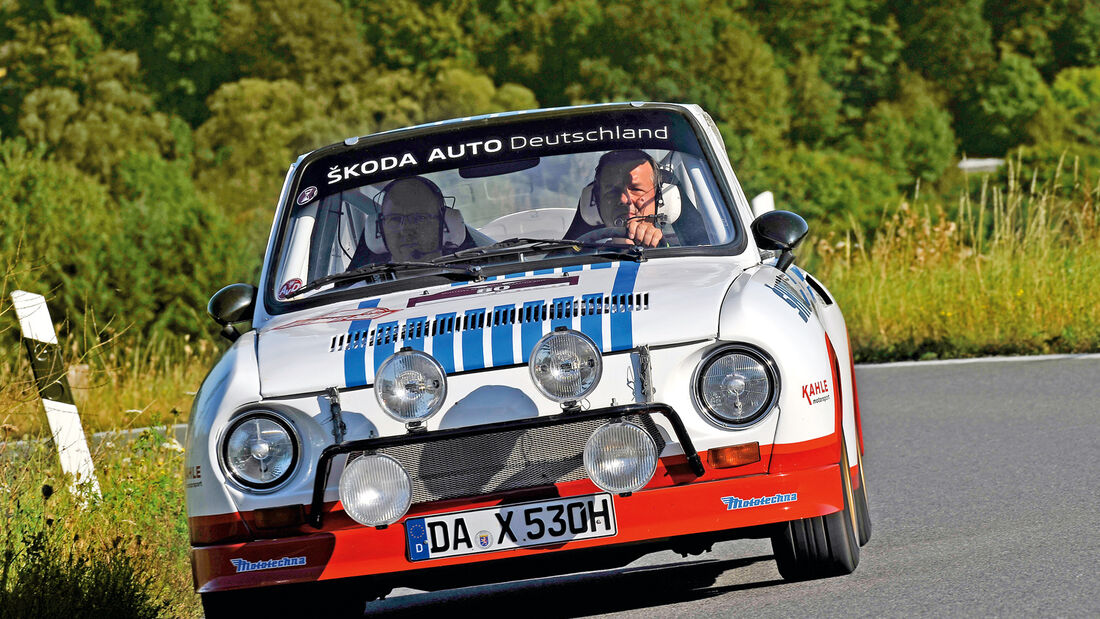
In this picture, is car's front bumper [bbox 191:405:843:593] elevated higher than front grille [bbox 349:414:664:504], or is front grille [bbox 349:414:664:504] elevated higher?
front grille [bbox 349:414:664:504]

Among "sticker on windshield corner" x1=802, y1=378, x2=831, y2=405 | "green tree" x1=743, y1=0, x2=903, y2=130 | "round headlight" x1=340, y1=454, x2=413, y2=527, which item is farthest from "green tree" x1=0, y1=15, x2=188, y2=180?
"sticker on windshield corner" x1=802, y1=378, x2=831, y2=405

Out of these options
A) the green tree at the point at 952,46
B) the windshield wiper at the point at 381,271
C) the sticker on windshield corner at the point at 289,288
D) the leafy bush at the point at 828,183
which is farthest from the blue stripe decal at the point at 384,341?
the green tree at the point at 952,46

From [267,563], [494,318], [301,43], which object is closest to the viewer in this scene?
[267,563]

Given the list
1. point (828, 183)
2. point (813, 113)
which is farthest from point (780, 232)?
point (813, 113)

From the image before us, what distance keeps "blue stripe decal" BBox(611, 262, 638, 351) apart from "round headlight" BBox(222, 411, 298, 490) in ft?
3.26

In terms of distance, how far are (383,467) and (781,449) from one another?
1161mm

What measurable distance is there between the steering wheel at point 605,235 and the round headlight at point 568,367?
1.32 meters

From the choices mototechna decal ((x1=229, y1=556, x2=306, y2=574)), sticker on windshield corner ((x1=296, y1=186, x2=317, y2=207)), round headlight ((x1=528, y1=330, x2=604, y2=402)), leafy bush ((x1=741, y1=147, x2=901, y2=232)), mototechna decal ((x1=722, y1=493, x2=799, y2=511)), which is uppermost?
sticker on windshield corner ((x1=296, y1=186, x2=317, y2=207))


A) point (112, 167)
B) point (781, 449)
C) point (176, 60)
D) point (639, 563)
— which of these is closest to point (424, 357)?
point (781, 449)

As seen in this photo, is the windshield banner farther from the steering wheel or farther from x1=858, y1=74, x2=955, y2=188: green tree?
x1=858, y1=74, x2=955, y2=188: green tree

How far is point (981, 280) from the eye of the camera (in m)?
14.8

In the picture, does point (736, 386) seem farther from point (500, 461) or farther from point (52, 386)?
point (52, 386)

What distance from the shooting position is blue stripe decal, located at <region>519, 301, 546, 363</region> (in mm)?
4816

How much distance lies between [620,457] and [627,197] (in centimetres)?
178
